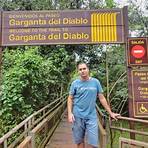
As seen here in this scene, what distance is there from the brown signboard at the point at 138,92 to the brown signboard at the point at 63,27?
77 cm

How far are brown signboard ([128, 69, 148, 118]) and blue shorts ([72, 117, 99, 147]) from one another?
179cm

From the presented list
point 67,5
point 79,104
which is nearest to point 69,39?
point 79,104

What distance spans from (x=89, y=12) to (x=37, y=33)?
1102mm

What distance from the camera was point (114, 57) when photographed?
59.1 feet

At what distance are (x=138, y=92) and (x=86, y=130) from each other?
6.48ft

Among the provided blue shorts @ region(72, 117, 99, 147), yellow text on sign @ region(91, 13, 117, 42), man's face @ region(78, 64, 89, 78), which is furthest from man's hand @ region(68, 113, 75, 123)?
yellow text on sign @ region(91, 13, 117, 42)

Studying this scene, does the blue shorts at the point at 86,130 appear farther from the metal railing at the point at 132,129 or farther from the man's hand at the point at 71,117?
the metal railing at the point at 132,129

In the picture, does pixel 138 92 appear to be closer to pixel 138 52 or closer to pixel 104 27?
pixel 138 52

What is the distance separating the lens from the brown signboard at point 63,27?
7.22 metres

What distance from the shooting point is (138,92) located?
22.6 feet

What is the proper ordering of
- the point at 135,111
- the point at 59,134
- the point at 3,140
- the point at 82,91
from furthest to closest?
the point at 59,134 → the point at 135,111 → the point at 82,91 → the point at 3,140

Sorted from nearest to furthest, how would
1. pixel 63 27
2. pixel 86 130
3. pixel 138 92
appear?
pixel 86 130, pixel 138 92, pixel 63 27

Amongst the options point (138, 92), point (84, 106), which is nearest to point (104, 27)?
point (138, 92)

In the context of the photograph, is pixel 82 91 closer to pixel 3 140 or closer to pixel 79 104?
pixel 79 104
